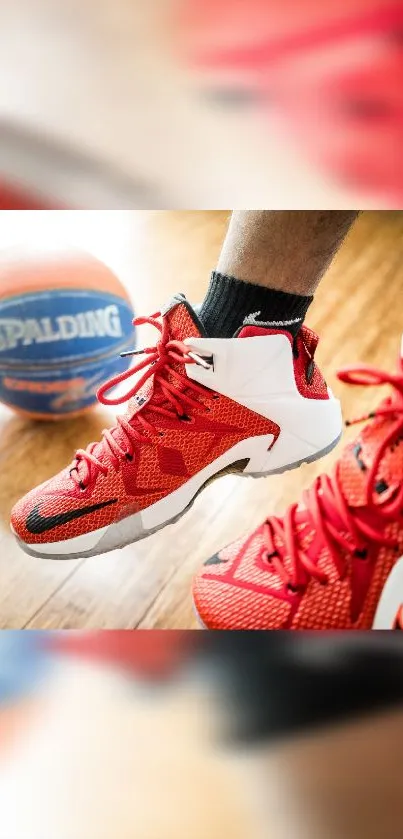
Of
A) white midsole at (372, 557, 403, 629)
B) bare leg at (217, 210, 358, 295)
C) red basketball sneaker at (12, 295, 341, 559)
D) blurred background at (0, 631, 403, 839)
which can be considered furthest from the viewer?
red basketball sneaker at (12, 295, 341, 559)

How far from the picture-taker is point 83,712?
11.7 inches

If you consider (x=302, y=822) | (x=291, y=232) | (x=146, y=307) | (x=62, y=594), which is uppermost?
(x=291, y=232)

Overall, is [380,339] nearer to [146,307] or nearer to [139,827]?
[146,307]

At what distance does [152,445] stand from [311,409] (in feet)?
0.68

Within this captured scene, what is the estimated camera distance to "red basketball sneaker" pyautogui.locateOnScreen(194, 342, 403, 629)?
1.77 feet

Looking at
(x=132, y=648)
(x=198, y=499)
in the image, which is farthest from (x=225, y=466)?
(x=132, y=648)

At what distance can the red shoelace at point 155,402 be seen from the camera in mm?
787
